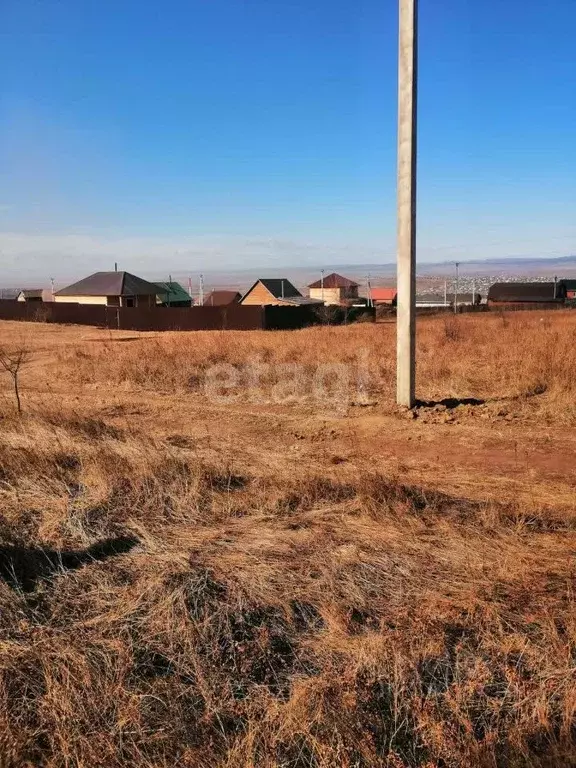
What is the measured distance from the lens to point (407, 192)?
26.7 feet

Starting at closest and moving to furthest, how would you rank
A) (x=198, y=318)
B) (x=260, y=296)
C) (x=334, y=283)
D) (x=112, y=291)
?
(x=198, y=318) < (x=112, y=291) < (x=260, y=296) < (x=334, y=283)

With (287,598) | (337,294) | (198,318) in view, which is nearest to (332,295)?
(337,294)

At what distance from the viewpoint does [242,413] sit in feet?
29.0

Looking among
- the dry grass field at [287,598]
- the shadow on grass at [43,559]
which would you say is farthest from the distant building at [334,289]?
the shadow on grass at [43,559]

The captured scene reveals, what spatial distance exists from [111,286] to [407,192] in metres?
45.0

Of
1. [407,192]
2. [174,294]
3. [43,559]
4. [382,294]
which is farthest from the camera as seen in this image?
[382,294]

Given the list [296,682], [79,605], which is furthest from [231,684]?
[79,605]

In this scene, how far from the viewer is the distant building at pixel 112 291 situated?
4918cm

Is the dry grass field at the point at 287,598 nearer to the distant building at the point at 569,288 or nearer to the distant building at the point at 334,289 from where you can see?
the distant building at the point at 569,288

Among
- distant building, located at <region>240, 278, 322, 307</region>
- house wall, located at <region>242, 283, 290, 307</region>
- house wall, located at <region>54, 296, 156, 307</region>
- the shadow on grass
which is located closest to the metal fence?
house wall, located at <region>54, 296, 156, 307</region>

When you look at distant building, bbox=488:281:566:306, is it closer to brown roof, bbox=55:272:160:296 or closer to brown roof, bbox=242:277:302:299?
brown roof, bbox=242:277:302:299

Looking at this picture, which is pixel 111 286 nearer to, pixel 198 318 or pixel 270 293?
pixel 270 293

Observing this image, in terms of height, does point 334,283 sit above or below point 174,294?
above

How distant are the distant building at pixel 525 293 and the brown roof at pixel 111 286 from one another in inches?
1386
